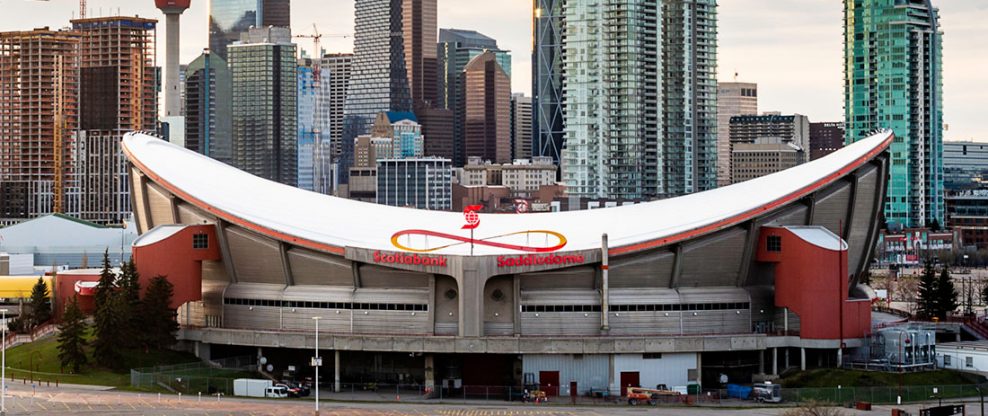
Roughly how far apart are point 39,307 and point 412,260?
35875 millimetres

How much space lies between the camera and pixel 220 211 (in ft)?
375

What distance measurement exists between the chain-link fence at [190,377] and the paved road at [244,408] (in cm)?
327

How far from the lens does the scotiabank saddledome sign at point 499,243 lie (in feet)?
354

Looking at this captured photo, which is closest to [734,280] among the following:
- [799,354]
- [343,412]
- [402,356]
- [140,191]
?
[799,354]

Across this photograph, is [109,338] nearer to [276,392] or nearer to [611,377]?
[276,392]

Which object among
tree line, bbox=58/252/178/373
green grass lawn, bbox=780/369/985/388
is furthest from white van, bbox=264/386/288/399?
green grass lawn, bbox=780/369/985/388

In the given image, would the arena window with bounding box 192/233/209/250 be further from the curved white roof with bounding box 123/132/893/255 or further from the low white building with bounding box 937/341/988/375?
the low white building with bounding box 937/341/988/375

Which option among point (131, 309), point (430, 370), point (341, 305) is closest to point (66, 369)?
point (131, 309)

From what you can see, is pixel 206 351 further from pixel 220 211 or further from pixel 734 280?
pixel 734 280

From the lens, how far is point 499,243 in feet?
375

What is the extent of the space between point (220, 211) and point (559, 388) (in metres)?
27.6

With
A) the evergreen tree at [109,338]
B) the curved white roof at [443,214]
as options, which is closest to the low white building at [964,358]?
the curved white roof at [443,214]

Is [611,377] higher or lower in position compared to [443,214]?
lower

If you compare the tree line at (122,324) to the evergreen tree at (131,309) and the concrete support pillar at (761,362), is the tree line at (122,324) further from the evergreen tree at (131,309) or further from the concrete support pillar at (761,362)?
the concrete support pillar at (761,362)
